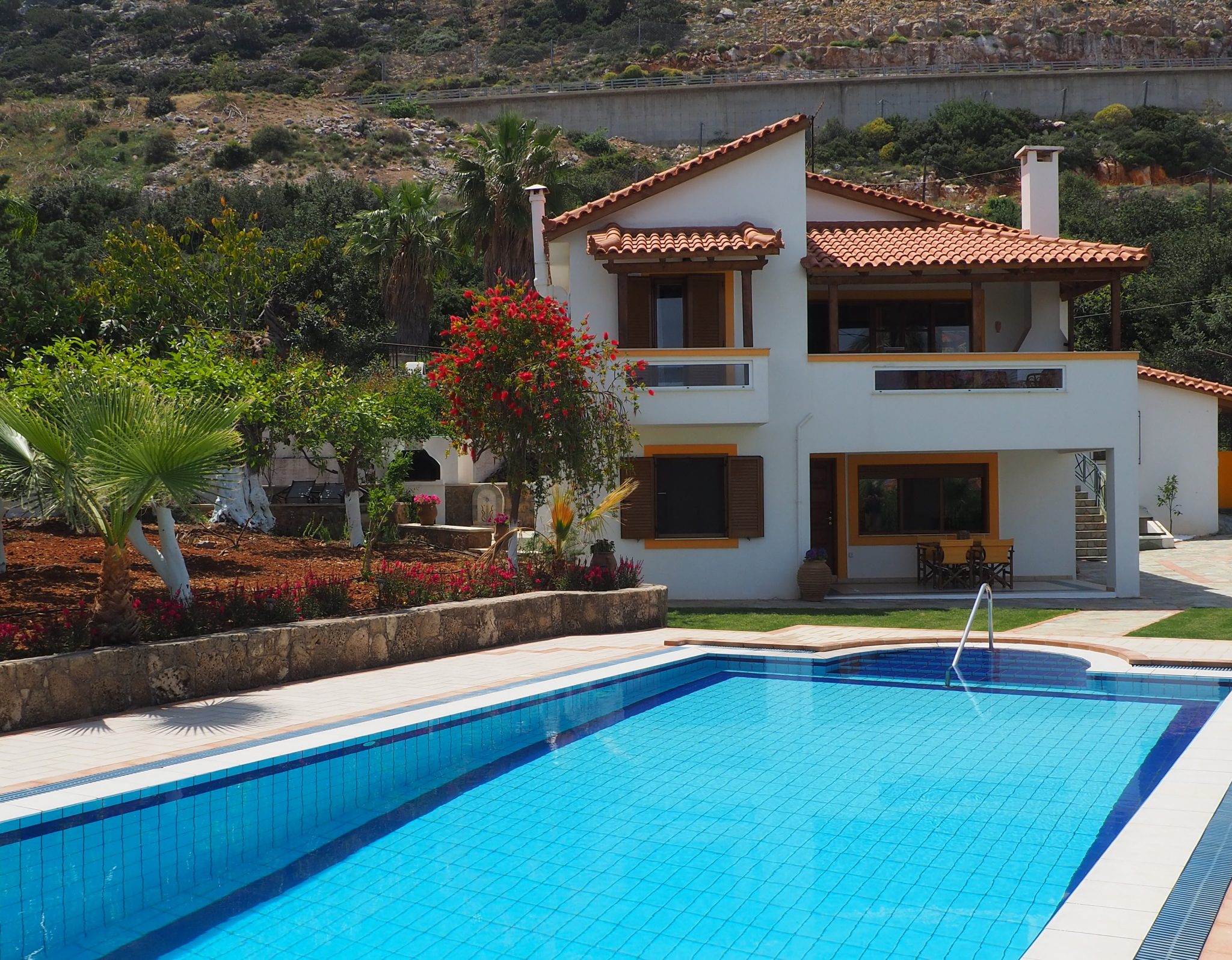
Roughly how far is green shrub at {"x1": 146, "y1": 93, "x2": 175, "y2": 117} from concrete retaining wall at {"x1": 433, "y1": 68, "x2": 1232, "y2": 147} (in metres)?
27.3

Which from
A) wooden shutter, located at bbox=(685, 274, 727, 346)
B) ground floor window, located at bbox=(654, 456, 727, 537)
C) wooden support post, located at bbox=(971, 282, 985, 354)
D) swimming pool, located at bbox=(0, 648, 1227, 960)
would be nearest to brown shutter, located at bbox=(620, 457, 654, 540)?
ground floor window, located at bbox=(654, 456, 727, 537)

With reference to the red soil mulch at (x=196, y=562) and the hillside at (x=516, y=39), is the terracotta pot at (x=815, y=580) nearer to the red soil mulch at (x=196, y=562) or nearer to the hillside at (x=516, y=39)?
the red soil mulch at (x=196, y=562)

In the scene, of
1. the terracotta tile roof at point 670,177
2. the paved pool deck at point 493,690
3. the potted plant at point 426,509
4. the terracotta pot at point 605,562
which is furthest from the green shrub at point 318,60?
the paved pool deck at point 493,690

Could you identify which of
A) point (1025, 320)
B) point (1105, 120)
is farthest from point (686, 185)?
point (1105, 120)

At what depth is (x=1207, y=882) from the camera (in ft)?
18.4

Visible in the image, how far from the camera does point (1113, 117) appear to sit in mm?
74312

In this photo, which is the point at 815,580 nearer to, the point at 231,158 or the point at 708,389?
the point at 708,389

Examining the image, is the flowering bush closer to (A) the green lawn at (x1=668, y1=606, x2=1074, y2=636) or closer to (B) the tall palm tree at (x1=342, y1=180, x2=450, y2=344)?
(A) the green lawn at (x1=668, y1=606, x2=1074, y2=636)

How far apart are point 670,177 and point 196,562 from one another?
10.7 metres

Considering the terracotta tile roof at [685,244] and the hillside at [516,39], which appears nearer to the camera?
the terracotta tile roof at [685,244]

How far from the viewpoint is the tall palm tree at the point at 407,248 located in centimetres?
3528

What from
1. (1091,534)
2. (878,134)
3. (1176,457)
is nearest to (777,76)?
(878,134)

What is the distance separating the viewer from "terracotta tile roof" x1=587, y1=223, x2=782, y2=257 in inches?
751

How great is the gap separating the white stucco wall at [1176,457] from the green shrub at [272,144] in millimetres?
55673
